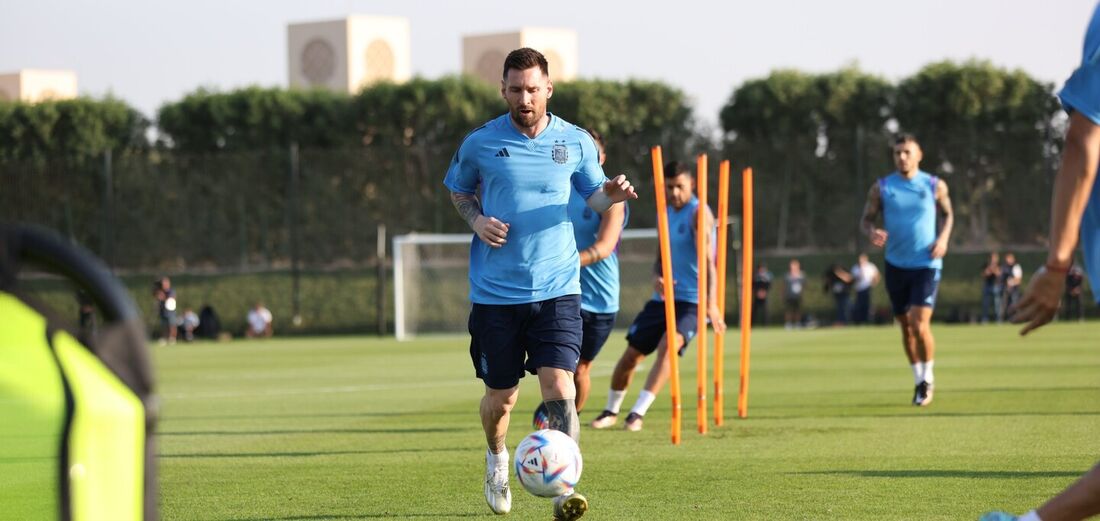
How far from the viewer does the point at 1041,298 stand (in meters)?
3.86

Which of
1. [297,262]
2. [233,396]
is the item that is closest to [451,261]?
[297,262]

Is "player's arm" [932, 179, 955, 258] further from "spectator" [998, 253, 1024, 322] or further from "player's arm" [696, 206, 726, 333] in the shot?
"spectator" [998, 253, 1024, 322]

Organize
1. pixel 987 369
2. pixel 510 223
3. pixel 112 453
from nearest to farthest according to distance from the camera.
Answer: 1. pixel 112 453
2. pixel 510 223
3. pixel 987 369

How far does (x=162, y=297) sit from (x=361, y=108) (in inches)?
587

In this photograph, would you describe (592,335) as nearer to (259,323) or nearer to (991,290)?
(991,290)

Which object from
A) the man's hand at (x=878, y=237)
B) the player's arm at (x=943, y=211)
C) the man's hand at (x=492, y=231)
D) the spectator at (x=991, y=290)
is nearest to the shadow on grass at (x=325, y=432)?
the man's hand at (x=878, y=237)

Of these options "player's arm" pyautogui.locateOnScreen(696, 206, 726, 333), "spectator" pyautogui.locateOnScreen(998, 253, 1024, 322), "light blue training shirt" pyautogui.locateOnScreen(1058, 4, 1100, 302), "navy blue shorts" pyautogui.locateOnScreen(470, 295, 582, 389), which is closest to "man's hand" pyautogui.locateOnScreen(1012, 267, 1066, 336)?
"light blue training shirt" pyautogui.locateOnScreen(1058, 4, 1100, 302)

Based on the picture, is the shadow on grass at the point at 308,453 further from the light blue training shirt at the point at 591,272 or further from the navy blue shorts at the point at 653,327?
the navy blue shorts at the point at 653,327

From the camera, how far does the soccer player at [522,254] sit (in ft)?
20.7

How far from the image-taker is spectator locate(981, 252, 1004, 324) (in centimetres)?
3172

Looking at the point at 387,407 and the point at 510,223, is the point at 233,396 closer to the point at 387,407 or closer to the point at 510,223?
the point at 387,407

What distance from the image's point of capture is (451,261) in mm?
34031

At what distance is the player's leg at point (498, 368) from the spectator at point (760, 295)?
88.6 ft

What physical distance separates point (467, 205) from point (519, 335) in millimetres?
644
